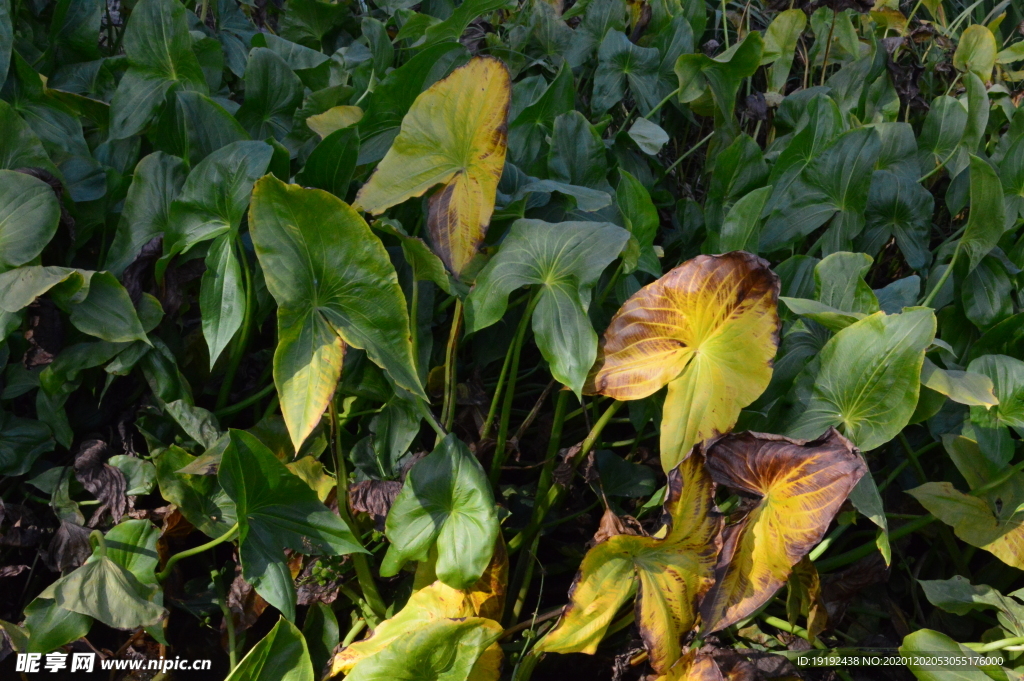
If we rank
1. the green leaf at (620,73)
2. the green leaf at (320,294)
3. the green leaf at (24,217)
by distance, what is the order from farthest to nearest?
the green leaf at (620,73)
the green leaf at (24,217)
the green leaf at (320,294)

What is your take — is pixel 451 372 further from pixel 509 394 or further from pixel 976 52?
pixel 976 52

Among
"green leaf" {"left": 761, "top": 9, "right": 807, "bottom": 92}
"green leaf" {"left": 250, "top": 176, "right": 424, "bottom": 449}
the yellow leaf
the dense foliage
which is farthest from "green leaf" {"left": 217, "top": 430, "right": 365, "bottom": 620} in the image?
"green leaf" {"left": 761, "top": 9, "right": 807, "bottom": 92}

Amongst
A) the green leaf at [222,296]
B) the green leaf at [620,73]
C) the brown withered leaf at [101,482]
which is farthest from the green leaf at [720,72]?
the brown withered leaf at [101,482]

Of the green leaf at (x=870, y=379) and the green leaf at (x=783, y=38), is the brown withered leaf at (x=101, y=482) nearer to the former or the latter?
the green leaf at (x=870, y=379)

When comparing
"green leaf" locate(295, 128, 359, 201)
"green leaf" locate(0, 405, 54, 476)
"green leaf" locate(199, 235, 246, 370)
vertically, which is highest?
"green leaf" locate(295, 128, 359, 201)

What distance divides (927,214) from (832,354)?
1.70 ft

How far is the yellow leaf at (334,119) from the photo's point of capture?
100 centimetres

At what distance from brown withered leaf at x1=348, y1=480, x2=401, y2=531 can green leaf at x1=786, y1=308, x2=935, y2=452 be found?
1.49 feet

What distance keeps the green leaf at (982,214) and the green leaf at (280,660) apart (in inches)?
Result: 37.2

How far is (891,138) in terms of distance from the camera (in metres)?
1.30

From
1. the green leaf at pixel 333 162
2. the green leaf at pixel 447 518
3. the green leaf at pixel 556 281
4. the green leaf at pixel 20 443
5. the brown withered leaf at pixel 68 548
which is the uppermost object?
the green leaf at pixel 333 162

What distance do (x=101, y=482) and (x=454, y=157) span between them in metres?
0.57

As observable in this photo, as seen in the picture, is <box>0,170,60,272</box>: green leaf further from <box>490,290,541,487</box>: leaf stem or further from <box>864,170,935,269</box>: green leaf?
<box>864,170,935,269</box>: green leaf

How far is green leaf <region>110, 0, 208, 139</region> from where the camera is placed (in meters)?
1.04
